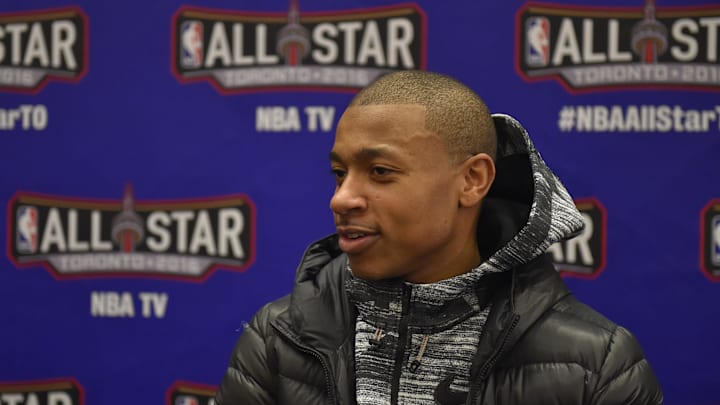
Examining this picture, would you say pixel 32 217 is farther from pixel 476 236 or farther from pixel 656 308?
pixel 656 308

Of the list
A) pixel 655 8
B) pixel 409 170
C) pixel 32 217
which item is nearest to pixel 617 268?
pixel 655 8

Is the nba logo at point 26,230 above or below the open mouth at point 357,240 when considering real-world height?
below

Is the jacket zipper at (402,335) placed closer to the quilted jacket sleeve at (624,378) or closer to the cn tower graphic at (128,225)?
the quilted jacket sleeve at (624,378)

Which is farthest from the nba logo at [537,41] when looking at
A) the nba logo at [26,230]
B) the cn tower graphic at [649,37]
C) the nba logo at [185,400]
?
the nba logo at [26,230]

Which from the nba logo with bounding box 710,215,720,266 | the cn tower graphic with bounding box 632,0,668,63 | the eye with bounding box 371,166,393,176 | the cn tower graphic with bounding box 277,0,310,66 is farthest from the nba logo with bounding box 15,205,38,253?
the nba logo with bounding box 710,215,720,266

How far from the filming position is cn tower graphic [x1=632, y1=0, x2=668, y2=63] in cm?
201

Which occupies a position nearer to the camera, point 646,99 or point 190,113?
point 646,99

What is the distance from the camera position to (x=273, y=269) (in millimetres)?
2164

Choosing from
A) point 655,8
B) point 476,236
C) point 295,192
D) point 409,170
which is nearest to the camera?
point 409,170

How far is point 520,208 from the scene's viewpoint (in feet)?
4.21

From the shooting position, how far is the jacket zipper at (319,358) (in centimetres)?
120

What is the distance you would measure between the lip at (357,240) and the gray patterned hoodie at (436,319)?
3.0 inches

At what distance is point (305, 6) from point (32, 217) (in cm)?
85

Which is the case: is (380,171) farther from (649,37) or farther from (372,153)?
(649,37)
